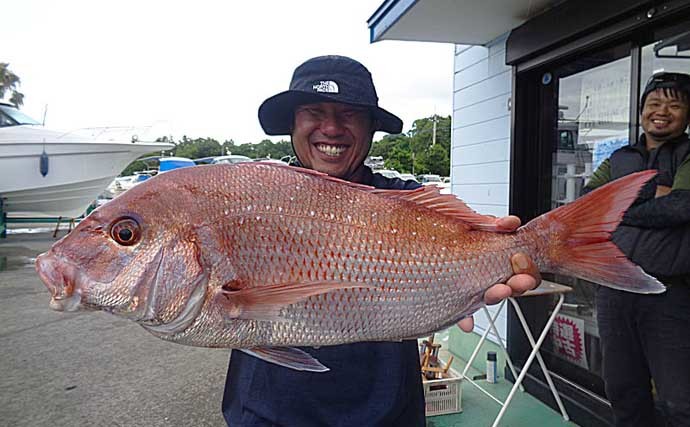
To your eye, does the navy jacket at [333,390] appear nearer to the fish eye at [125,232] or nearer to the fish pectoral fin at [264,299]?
the fish pectoral fin at [264,299]

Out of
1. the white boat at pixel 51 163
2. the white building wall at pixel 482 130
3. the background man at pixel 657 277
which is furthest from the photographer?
the white boat at pixel 51 163

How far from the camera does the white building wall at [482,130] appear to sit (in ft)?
14.4

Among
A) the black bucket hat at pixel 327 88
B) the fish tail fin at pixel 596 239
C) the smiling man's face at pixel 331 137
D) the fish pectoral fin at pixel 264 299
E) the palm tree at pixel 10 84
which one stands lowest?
the fish pectoral fin at pixel 264 299

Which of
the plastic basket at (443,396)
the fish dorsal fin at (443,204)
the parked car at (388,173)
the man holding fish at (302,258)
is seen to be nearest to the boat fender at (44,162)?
the parked car at (388,173)

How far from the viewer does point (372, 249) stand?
1290 millimetres

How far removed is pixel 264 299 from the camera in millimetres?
1159

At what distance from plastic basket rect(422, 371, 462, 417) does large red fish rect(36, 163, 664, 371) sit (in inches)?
97.0

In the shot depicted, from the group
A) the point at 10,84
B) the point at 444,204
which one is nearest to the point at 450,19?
the point at 444,204

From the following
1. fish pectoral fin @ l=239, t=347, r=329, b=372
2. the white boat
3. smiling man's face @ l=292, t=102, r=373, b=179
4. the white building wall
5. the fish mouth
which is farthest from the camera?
the white boat

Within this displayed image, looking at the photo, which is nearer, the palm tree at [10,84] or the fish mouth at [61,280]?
the fish mouth at [61,280]

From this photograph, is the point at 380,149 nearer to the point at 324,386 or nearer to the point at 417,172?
the point at 417,172

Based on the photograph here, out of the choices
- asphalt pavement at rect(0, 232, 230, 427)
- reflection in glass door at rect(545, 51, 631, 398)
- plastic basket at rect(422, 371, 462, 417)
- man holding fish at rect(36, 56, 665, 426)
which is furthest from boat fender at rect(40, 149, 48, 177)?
man holding fish at rect(36, 56, 665, 426)

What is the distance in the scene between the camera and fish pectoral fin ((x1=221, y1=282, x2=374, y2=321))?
3.77ft

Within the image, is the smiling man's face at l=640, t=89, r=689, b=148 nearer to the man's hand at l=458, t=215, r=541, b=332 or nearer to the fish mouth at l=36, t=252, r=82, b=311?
the man's hand at l=458, t=215, r=541, b=332
